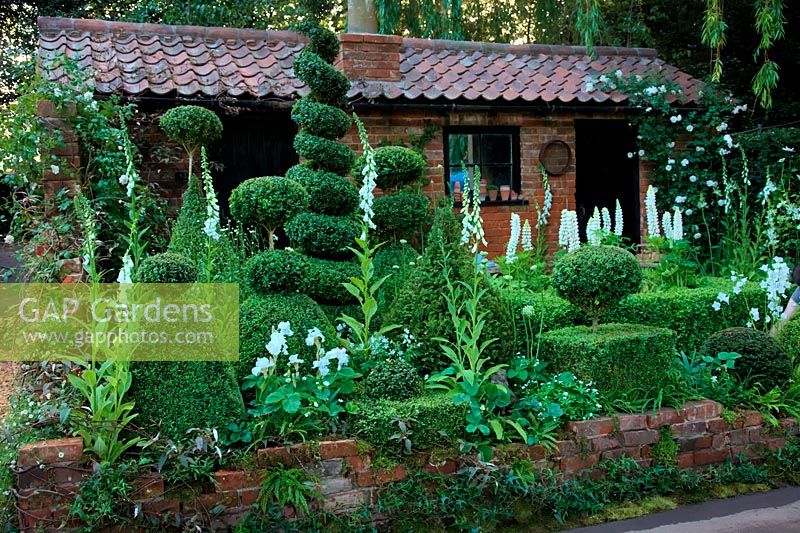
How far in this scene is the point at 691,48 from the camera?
1521 centimetres

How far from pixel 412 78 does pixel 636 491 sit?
6.39 metres

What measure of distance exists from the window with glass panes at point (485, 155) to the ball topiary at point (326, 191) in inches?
144

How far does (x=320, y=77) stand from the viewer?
589 cm

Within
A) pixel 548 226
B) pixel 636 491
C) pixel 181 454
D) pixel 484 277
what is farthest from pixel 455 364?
pixel 548 226

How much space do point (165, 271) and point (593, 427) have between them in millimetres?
2576

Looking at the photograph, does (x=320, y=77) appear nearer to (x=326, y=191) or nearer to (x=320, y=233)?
(x=326, y=191)

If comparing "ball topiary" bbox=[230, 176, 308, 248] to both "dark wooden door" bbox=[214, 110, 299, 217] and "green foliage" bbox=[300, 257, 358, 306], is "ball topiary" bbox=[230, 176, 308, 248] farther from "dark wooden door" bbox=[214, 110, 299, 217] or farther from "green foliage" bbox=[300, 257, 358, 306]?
"dark wooden door" bbox=[214, 110, 299, 217]

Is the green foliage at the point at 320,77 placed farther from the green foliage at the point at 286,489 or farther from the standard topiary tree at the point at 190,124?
the green foliage at the point at 286,489

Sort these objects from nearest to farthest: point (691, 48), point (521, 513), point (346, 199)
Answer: point (521, 513) → point (346, 199) → point (691, 48)

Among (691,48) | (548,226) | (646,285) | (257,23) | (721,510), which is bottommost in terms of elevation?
(721,510)

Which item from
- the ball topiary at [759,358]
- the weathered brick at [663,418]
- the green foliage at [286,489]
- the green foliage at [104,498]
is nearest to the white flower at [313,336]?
the green foliage at [286,489]

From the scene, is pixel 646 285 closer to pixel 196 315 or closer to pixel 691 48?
pixel 196 315

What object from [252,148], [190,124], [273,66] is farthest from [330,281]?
[273,66]

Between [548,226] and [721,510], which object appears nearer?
[721,510]
